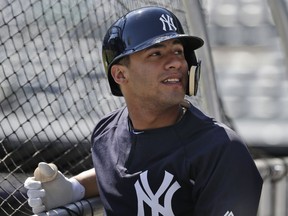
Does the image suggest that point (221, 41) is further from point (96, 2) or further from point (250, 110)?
point (96, 2)

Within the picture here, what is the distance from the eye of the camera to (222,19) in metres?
6.08

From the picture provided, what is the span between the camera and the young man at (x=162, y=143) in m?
1.65

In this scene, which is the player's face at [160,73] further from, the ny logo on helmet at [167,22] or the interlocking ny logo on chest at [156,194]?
the interlocking ny logo on chest at [156,194]

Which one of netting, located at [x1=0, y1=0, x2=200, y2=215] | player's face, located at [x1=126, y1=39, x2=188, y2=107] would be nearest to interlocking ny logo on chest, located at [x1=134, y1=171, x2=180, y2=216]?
player's face, located at [x1=126, y1=39, x2=188, y2=107]

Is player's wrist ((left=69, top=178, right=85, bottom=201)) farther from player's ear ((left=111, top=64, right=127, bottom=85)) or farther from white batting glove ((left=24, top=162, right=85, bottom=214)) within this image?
player's ear ((left=111, top=64, right=127, bottom=85))

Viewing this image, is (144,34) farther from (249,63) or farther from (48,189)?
(249,63)

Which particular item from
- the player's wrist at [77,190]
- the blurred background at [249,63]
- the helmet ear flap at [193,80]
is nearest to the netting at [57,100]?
the player's wrist at [77,190]

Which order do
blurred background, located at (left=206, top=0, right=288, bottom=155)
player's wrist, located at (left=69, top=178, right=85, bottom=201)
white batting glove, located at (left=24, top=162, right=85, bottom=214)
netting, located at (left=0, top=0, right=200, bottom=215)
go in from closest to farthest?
1. white batting glove, located at (left=24, top=162, right=85, bottom=214)
2. player's wrist, located at (left=69, top=178, right=85, bottom=201)
3. netting, located at (left=0, top=0, right=200, bottom=215)
4. blurred background, located at (left=206, top=0, right=288, bottom=155)

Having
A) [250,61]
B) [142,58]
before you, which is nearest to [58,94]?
[142,58]

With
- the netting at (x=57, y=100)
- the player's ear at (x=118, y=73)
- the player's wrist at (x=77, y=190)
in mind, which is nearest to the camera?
the player's ear at (x=118, y=73)

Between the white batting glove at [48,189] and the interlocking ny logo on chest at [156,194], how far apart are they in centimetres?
33

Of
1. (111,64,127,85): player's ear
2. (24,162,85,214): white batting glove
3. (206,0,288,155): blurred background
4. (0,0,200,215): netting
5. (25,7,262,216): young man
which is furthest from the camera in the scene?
(206,0,288,155): blurred background

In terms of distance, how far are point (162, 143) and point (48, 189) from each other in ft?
1.37

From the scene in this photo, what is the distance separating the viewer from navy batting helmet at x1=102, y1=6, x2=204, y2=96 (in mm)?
1806
